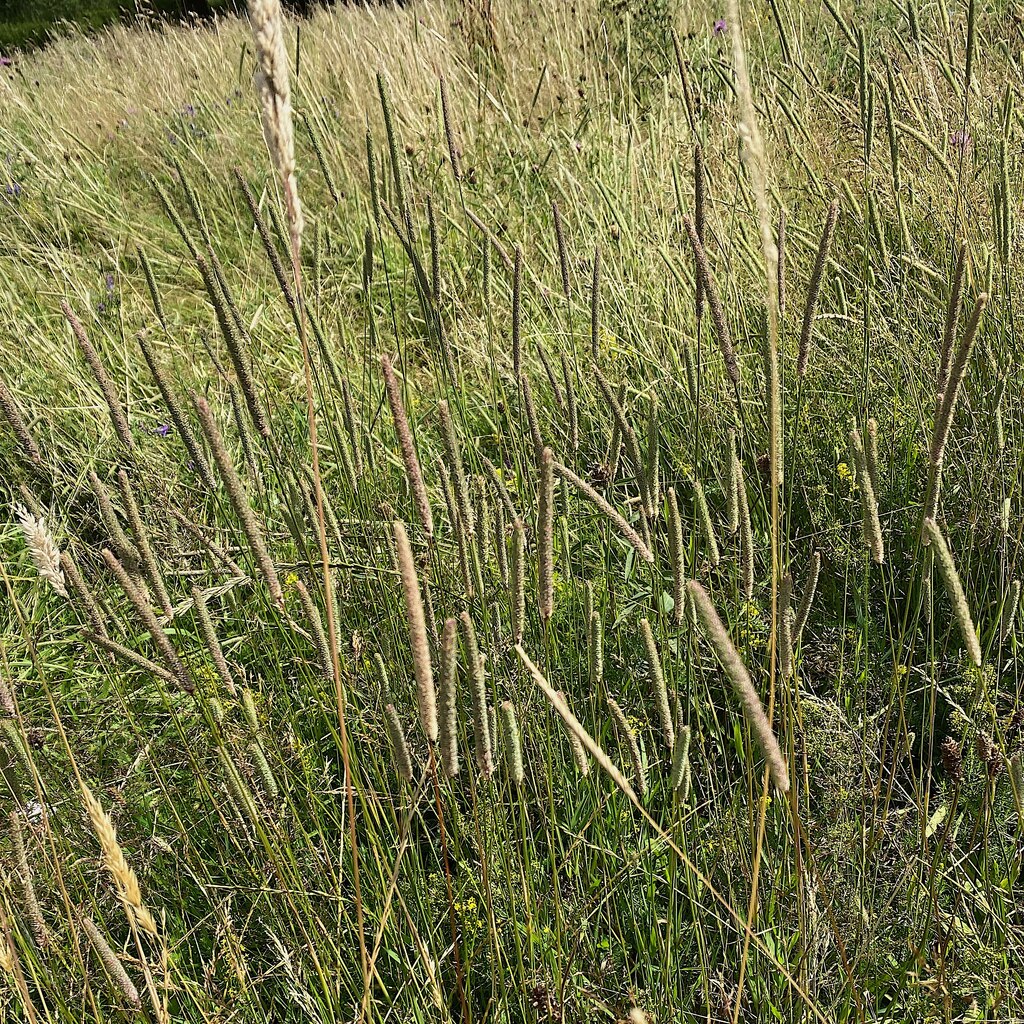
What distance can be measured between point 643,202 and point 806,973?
2543 mm

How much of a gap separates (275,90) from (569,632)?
1.11 m

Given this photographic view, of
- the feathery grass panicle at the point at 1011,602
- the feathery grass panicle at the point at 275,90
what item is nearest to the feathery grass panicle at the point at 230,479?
the feathery grass panicle at the point at 275,90

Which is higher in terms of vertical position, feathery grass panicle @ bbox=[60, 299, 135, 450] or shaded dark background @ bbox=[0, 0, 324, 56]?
shaded dark background @ bbox=[0, 0, 324, 56]

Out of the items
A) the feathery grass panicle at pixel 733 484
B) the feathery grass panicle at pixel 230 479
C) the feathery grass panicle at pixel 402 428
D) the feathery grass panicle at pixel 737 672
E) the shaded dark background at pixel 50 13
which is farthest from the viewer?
the shaded dark background at pixel 50 13

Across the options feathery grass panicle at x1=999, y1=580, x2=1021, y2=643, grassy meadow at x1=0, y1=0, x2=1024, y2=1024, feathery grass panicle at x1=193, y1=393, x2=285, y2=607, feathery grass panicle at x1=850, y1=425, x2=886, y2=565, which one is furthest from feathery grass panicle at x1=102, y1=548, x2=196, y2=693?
feathery grass panicle at x1=999, y1=580, x2=1021, y2=643

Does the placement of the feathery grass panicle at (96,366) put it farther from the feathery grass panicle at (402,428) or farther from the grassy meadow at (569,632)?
the feathery grass panicle at (402,428)

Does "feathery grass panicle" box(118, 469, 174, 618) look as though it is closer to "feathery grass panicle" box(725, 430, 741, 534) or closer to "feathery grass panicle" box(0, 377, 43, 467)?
"feathery grass panicle" box(0, 377, 43, 467)

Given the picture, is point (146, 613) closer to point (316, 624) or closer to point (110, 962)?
point (316, 624)

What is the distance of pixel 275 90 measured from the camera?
1.99 ft

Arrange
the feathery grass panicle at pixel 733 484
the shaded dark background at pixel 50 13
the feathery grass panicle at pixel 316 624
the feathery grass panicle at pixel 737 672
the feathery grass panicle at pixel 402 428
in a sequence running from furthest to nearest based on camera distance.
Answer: the shaded dark background at pixel 50 13
the feathery grass panicle at pixel 733 484
the feathery grass panicle at pixel 316 624
the feathery grass panicle at pixel 402 428
the feathery grass panicle at pixel 737 672

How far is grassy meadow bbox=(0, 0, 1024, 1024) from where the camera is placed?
959 mm

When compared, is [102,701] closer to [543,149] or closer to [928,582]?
[928,582]

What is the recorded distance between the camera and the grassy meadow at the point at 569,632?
0.96m

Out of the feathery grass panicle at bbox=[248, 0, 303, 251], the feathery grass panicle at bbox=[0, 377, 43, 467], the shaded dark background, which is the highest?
the shaded dark background
